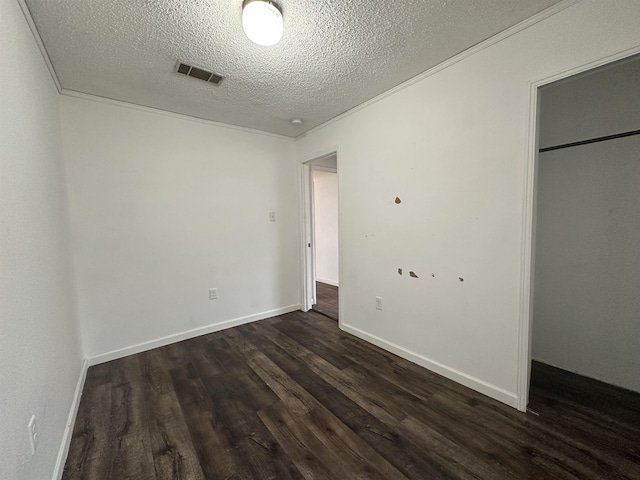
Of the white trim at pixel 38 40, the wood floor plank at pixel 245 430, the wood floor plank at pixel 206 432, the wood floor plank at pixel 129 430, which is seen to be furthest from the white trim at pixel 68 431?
the white trim at pixel 38 40

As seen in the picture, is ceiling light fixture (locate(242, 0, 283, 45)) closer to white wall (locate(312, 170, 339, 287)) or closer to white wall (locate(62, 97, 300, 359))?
white wall (locate(62, 97, 300, 359))

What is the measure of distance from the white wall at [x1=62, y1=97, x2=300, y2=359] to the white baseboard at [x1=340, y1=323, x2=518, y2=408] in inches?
59.6

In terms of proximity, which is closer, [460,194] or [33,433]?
[33,433]

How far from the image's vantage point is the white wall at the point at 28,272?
923mm

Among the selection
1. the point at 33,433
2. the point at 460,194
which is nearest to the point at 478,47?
the point at 460,194

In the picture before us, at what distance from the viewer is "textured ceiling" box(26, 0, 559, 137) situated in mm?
1416

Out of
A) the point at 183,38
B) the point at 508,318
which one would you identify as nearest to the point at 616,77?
the point at 508,318

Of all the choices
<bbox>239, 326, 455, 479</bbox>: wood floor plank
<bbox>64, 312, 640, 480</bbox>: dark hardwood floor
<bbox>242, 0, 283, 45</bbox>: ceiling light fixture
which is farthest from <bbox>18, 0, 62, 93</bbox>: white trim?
<bbox>239, 326, 455, 479</bbox>: wood floor plank

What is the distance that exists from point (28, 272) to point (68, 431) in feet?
3.51

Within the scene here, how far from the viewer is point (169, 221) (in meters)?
2.70

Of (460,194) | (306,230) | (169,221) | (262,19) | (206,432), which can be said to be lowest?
(206,432)

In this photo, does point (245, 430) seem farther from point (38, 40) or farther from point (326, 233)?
point (326, 233)

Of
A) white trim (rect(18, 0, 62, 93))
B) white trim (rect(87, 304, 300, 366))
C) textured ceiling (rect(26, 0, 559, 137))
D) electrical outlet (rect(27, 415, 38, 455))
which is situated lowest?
white trim (rect(87, 304, 300, 366))

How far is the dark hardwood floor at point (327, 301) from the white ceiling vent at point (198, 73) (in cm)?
286
